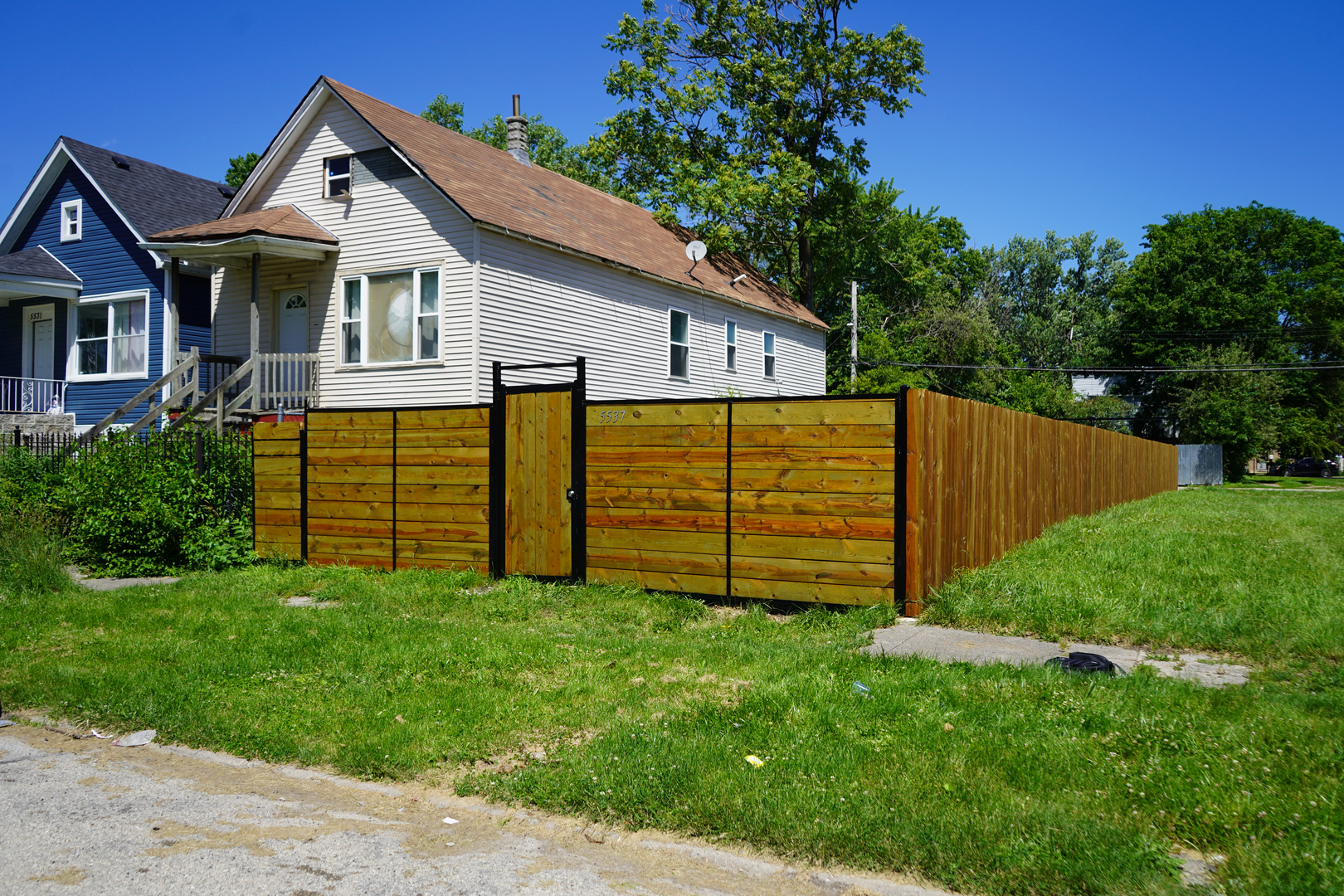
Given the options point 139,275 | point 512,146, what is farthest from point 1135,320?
point 139,275

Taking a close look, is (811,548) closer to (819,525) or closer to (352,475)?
(819,525)

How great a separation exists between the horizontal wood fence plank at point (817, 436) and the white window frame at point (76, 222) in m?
21.1

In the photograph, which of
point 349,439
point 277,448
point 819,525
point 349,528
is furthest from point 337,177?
point 819,525

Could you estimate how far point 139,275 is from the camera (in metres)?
21.6

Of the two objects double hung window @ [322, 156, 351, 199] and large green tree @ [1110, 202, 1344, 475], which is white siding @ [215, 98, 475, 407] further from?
large green tree @ [1110, 202, 1344, 475]

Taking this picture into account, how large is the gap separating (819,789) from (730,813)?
472 mm

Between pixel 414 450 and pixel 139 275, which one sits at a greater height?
pixel 139 275

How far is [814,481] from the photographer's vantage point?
350 inches

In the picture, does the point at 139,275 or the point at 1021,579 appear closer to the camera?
the point at 1021,579

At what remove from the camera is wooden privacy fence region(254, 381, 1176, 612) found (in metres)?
8.65

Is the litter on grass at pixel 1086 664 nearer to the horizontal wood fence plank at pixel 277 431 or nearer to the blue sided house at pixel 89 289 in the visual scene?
the horizontal wood fence plank at pixel 277 431

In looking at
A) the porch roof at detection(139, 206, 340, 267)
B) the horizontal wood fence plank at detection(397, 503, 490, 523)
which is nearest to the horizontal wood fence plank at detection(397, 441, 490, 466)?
the horizontal wood fence plank at detection(397, 503, 490, 523)

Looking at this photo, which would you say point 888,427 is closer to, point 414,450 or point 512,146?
point 414,450

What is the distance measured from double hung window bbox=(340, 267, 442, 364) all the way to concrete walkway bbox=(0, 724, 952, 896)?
37.8 feet
